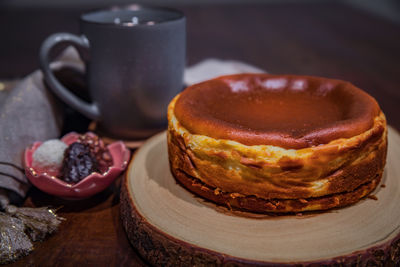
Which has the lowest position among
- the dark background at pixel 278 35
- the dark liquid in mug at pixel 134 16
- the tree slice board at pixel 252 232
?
the dark background at pixel 278 35

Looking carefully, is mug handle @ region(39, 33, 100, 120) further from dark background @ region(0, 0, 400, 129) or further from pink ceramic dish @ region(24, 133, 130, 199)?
dark background @ region(0, 0, 400, 129)

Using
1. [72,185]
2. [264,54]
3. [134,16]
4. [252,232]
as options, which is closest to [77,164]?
[72,185]

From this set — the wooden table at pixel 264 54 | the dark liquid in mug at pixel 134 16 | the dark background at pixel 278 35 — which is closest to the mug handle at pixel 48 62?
the dark liquid in mug at pixel 134 16

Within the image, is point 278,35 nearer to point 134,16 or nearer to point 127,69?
point 134,16

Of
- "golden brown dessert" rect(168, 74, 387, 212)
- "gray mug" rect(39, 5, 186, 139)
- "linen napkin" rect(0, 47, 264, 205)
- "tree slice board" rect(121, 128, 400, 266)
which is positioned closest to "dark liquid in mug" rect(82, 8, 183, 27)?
"gray mug" rect(39, 5, 186, 139)

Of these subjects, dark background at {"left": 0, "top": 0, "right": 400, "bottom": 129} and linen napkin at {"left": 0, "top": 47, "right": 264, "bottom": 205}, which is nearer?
linen napkin at {"left": 0, "top": 47, "right": 264, "bottom": 205}

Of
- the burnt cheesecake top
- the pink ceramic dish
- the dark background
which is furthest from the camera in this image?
the dark background

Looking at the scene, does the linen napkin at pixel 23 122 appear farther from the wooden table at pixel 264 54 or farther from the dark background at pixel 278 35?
the dark background at pixel 278 35
